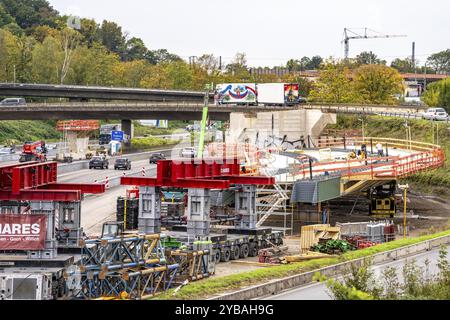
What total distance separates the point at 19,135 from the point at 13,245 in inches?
4000

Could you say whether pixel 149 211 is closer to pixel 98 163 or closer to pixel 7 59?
pixel 98 163

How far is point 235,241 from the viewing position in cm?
5388

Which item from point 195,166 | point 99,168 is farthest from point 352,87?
point 195,166

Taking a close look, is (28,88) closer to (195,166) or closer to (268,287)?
(195,166)

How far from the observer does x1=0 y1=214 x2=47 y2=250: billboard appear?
42.5 metres

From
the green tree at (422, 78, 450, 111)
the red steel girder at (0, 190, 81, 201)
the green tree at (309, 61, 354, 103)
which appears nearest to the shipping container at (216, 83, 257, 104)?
the green tree at (309, 61, 354, 103)

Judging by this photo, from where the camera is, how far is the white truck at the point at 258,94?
128 m

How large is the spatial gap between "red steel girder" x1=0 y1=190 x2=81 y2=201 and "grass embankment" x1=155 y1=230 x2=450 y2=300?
20.8 ft

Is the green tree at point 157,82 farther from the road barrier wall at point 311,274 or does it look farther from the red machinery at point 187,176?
the road barrier wall at point 311,274

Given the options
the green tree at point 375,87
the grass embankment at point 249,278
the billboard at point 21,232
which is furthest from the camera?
the green tree at point 375,87

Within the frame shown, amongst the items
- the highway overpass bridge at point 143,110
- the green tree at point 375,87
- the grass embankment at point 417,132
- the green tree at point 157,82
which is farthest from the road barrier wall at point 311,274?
the green tree at point 157,82

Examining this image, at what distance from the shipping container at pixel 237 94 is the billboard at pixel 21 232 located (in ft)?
285

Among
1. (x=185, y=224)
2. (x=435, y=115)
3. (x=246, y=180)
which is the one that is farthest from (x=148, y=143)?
(x=185, y=224)

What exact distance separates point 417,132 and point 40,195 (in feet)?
235
